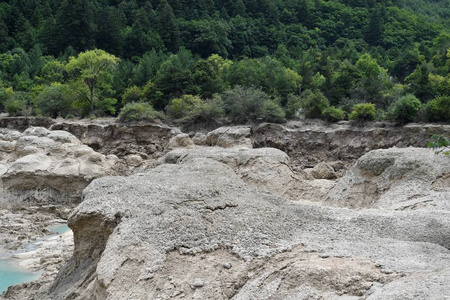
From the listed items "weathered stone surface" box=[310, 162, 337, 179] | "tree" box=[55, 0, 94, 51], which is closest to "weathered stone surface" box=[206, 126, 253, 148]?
"weathered stone surface" box=[310, 162, 337, 179]

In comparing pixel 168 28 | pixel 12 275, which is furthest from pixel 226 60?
pixel 12 275

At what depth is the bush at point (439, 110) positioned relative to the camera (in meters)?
29.5

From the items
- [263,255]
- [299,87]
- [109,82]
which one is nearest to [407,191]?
[263,255]

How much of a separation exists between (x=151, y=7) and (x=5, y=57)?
949 inches

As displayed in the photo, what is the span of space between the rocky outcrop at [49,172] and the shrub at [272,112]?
42.5 ft

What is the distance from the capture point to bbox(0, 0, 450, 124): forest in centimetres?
3659

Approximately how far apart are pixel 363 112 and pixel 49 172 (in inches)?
795

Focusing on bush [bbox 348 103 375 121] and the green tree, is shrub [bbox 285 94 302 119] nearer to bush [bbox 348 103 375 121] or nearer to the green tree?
bush [bbox 348 103 375 121]

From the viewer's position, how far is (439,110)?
97.3 ft

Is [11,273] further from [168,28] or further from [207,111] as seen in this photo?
[168,28]

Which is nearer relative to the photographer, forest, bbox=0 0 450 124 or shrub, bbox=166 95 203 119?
forest, bbox=0 0 450 124

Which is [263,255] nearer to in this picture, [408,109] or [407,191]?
[407,191]

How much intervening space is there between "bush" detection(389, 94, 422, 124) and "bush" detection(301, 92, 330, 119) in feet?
17.4

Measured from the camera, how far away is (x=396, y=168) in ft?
51.4
